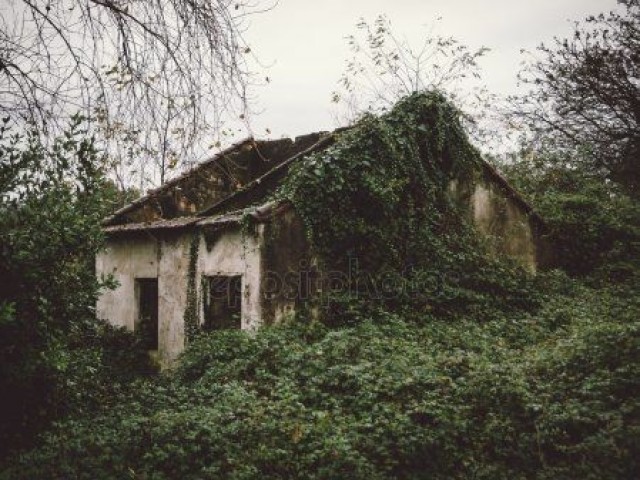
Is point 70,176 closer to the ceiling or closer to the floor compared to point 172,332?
closer to the ceiling

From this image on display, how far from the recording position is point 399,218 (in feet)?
39.5

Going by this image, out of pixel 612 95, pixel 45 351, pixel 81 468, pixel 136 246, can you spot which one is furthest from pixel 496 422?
pixel 612 95

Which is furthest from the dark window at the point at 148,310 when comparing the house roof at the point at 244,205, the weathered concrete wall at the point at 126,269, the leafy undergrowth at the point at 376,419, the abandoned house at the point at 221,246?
the leafy undergrowth at the point at 376,419

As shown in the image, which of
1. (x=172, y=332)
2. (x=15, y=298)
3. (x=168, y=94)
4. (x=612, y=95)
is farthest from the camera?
(x=612, y=95)

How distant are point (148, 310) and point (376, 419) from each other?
9180 millimetres

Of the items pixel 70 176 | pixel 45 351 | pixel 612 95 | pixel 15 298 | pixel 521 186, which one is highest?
pixel 612 95

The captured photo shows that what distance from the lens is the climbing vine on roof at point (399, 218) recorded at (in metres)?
11.2

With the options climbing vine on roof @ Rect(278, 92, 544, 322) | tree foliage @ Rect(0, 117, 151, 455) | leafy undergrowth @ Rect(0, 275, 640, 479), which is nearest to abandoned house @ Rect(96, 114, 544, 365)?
climbing vine on roof @ Rect(278, 92, 544, 322)

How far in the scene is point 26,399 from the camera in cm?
629

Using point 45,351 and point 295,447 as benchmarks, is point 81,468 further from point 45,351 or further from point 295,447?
point 295,447

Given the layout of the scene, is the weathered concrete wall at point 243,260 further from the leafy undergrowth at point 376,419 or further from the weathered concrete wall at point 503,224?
the weathered concrete wall at point 503,224

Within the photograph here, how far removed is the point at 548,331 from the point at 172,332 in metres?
8.10

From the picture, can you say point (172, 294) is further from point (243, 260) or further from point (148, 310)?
point (243, 260)

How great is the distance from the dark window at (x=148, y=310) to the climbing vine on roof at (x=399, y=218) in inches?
184
